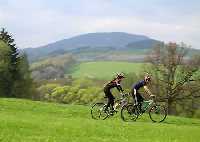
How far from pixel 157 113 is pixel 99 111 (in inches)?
117

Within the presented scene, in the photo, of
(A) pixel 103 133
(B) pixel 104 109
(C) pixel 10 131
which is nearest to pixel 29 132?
(C) pixel 10 131

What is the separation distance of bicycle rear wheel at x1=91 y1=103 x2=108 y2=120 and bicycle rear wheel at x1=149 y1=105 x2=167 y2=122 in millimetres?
2346

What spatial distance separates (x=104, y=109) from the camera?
24.5 metres

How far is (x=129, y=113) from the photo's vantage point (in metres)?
24.0

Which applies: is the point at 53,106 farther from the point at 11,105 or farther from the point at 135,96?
the point at 135,96

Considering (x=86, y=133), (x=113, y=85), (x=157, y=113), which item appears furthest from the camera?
(x=157, y=113)

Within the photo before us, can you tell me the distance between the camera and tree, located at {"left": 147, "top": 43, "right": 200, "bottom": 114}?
58375mm

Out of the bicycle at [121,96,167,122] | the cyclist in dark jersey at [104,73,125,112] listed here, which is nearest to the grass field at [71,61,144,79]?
the cyclist in dark jersey at [104,73,125,112]

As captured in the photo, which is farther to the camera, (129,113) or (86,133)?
(129,113)

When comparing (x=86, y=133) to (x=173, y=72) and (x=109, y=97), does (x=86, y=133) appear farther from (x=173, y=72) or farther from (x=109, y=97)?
(x=173, y=72)

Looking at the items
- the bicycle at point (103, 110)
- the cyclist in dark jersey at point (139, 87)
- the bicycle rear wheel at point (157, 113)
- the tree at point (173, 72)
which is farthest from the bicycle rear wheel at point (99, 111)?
the tree at point (173, 72)

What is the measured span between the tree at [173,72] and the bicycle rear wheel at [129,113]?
3350 centimetres

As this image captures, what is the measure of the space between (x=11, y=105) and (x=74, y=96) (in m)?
64.2

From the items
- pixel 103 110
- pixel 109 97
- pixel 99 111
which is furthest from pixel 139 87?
pixel 99 111
